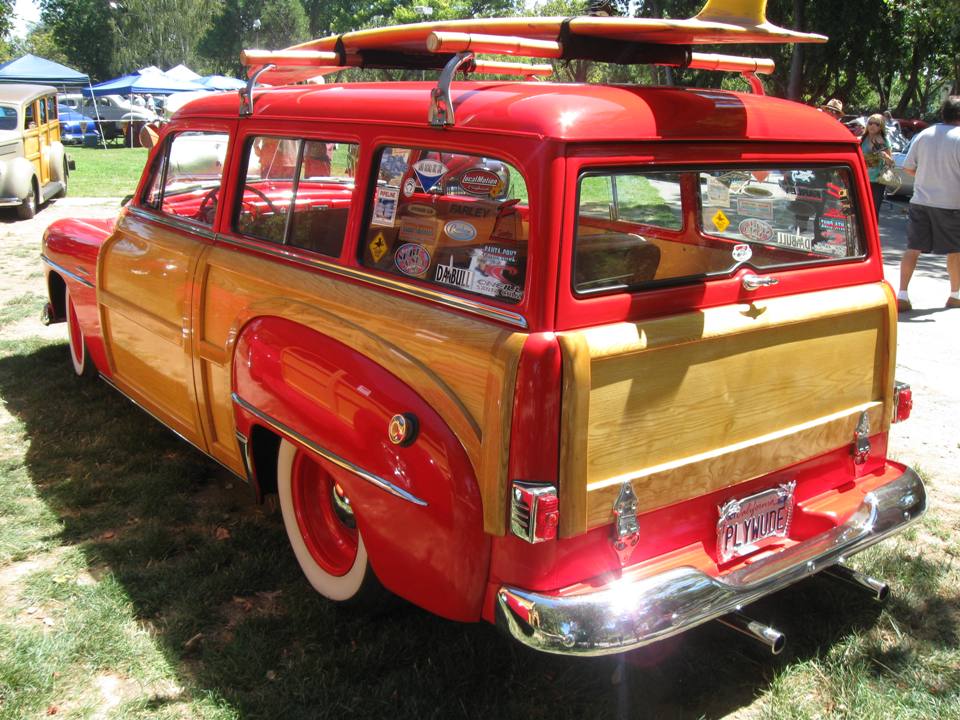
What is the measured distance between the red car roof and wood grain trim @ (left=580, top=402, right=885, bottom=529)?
95 cm

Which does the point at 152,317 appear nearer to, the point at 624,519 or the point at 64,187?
the point at 624,519

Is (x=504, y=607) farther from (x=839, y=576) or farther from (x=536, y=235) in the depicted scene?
(x=839, y=576)

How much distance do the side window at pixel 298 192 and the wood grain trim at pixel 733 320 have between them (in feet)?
3.50

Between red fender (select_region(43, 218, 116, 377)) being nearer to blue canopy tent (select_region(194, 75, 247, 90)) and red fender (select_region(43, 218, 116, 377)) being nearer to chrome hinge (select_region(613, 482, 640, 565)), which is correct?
chrome hinge (select_region(613, 482, 640, 565))

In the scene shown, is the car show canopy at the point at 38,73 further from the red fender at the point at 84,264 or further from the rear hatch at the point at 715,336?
the rear hatch at the point at 715,336

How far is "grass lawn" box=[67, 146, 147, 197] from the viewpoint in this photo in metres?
15.9

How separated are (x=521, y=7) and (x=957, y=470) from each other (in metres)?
45.4

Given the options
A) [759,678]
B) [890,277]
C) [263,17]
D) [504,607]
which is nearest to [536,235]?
[504,607]

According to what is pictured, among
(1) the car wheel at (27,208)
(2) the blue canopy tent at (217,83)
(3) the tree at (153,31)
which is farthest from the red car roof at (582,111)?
(3) the tree at (153,31)

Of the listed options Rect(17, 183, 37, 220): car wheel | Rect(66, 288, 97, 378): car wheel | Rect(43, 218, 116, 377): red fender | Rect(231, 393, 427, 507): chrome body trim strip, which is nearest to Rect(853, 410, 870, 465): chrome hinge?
Rect(231, 393, 427, 507): chrome body trim strip

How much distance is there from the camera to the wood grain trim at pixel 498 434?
224 centimetres

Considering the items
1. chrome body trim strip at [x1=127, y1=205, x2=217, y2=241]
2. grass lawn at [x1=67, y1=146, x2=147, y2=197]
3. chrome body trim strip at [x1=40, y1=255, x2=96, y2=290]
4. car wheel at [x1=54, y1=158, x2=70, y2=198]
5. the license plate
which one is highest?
chrome body trim strip at [x1=127, y1=205, x2=217, y2=241]

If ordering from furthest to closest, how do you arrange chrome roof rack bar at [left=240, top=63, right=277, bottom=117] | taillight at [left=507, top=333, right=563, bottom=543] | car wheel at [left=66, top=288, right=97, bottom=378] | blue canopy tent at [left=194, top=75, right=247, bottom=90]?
1. blue canopy tent at [left=194, top=75, right=247, bottom=90]
2. car wheel at [left=66, top=288, right=97, bottom=378]
3. chrome roof rack bar at [left=240, top=63, right=277, bottom=117]
4. taillight at [left=507, top=333, right=563, bottom=543]

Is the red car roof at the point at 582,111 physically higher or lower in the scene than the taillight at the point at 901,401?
higher
